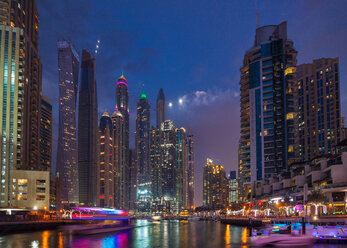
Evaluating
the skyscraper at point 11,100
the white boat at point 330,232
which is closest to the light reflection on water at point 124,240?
the white boat at point 330,232

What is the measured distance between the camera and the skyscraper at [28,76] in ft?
461

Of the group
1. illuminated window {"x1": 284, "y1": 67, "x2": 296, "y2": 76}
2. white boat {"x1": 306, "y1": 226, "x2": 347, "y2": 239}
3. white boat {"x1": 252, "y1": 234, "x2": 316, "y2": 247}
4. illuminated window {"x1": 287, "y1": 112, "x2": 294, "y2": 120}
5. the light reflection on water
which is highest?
illuminated window {"x1": 284, "y1": 67, "x2": 296, "y2": 76}

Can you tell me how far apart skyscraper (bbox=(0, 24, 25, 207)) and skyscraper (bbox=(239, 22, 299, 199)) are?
88788 millimetres

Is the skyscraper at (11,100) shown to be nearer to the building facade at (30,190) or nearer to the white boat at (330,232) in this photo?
the building facade at (30,190)

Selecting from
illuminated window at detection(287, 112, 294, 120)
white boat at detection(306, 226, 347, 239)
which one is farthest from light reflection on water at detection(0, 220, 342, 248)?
illuminated window at detection(287, 112, 294, 120)

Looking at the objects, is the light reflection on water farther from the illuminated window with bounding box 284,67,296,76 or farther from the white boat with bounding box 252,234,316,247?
the illuminated window with bounding box 284,67,296,76

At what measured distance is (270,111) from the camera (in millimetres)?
144000

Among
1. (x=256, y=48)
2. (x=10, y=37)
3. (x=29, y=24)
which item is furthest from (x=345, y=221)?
(x=29, y=24)

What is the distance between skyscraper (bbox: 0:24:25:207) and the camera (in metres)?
130

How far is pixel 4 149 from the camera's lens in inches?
5108

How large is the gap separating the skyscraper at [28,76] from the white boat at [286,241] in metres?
106

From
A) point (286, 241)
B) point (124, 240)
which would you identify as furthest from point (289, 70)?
point (286, 241)

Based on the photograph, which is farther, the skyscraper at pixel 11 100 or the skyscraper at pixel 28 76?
the skyscraper at pixel 28 76

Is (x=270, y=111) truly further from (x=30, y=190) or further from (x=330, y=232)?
A: (x=330, y=232)
